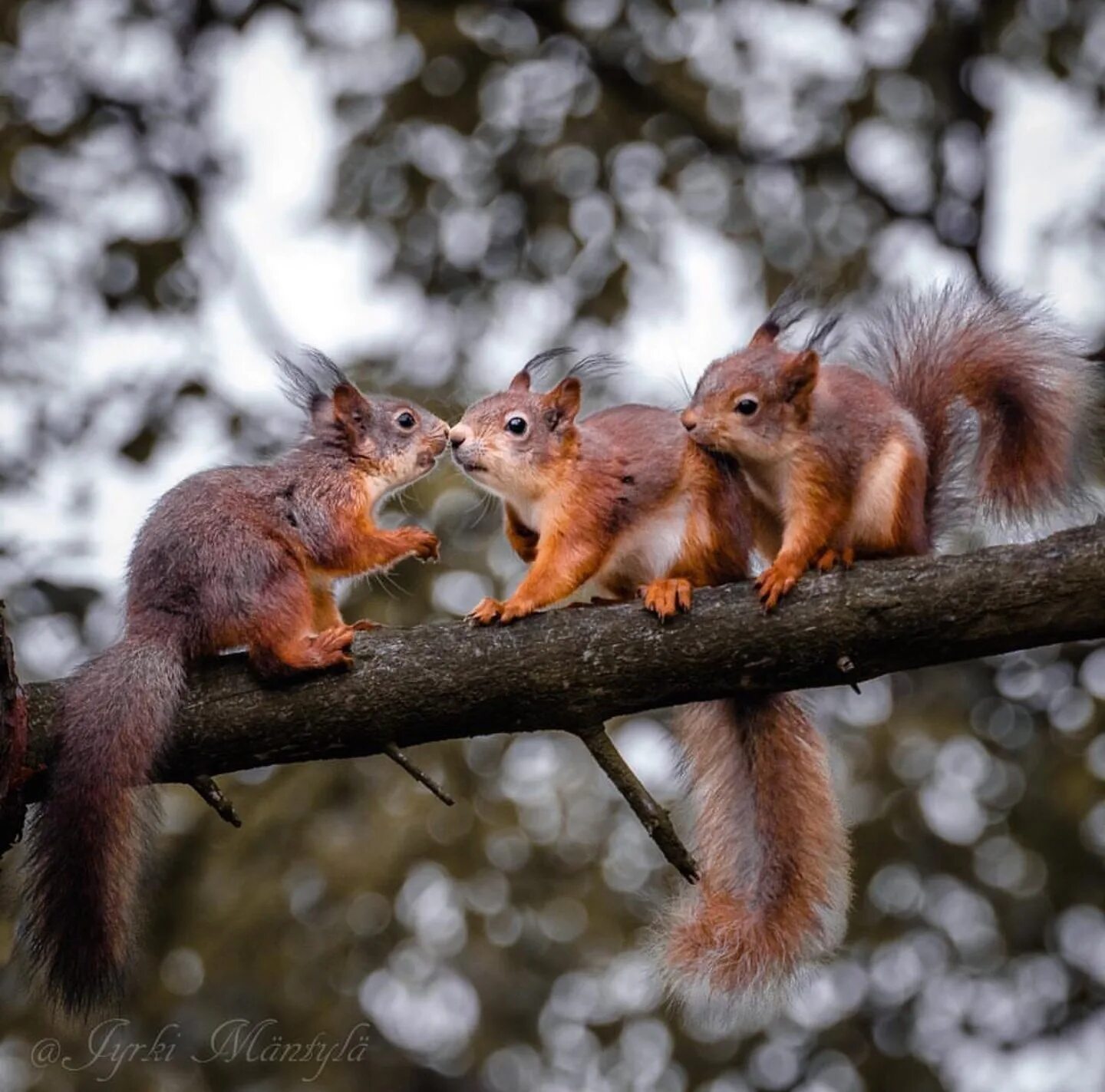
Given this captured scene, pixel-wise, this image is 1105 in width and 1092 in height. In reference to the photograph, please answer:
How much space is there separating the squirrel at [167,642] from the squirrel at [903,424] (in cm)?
72

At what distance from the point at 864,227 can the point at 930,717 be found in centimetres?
191

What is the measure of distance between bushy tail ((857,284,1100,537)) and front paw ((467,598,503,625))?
41.1 inches

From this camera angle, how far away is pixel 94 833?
309cm

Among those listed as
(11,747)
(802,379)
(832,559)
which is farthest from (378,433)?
(11,747)

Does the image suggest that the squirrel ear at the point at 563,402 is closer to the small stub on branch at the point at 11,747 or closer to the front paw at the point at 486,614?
the front paw at the point at 486,614

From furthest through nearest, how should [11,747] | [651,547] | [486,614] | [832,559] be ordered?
[651,547] → [832,559] → [486,614] → [11,747]

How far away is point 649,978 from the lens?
142 inches

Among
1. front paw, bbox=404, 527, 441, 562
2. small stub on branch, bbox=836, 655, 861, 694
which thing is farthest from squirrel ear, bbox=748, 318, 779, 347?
small stub on branch, bbox=836, 655, 861, 694

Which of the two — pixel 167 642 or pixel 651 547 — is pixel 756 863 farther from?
pixel 167 642

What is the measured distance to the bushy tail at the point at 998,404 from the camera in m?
3.65

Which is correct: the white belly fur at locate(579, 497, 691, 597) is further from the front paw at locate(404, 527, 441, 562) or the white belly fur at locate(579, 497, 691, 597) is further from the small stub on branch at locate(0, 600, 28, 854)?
the small stub on branch at locate(0, 600, 28, 854)

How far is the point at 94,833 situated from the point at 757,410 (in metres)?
1.51

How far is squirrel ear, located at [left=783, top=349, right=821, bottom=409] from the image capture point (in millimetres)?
3504

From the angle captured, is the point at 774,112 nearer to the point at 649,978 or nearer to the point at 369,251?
the point at 369,251
